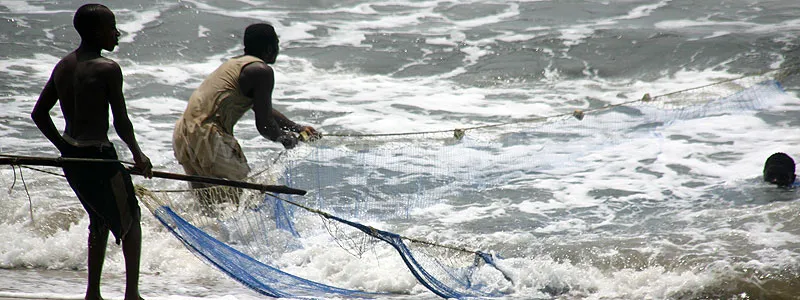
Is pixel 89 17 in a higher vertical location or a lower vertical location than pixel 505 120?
higher

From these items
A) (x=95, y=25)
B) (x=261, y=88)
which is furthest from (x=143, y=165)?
(x=261, y=88)

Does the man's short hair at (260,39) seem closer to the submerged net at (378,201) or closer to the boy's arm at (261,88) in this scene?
the boy's arm at (261,88)

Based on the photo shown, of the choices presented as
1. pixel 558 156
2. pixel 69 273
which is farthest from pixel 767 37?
pixel 69 273

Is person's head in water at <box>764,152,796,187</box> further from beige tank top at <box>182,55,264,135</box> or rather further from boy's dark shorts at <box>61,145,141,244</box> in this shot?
boy's dark shorts at <box>61,145,141,244</box>

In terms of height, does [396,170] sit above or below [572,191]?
above

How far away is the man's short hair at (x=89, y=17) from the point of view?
358 cm

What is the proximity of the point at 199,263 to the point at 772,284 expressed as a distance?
12.2ft

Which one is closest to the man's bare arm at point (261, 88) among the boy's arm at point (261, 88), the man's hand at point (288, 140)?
the boy's arm at point (261, 88)

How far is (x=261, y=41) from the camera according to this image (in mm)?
5148

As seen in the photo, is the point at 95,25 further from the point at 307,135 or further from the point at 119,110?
the point at 307,135

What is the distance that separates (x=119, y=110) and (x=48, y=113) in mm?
333

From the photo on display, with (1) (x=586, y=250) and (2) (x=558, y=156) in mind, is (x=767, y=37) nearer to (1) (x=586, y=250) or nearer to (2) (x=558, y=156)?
(2) (x=558, y=156)

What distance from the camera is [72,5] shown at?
1694 centimetres

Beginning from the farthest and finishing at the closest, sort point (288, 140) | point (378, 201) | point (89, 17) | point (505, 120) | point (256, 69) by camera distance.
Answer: point (505, 120), point (378, 201), point (288, 140), point (256, 69), point (89, 17)
